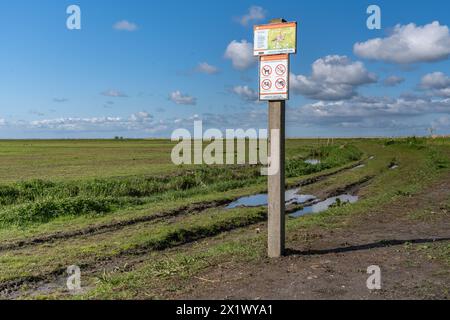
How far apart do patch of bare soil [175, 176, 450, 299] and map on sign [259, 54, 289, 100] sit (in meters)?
2.72

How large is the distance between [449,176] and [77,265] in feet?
65.8

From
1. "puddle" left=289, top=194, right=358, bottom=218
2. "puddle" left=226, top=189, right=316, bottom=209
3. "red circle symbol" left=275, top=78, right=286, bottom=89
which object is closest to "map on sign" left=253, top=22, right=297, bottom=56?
"red circle symbol" left=275, top=78, right=286, bottom=89

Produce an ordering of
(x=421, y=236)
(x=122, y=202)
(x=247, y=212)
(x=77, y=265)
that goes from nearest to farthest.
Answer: (x=77, y=265), (x=421, y=236), (x=247, y=212), (x=122, y=202)

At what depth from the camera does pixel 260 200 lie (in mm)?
18391

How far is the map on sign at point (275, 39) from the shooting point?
7125 mm

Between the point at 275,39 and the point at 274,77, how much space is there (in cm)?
62

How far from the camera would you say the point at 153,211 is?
14.5m

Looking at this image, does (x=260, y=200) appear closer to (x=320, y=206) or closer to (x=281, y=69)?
(x=320, y=206)

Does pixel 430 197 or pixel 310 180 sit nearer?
pixel 430 197

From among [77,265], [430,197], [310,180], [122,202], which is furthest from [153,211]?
[310,180]

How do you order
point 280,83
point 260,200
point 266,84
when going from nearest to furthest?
point 280,83 < point 266,84 < point 260,200

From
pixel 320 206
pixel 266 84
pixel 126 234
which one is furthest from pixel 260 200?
pixel 266 84
